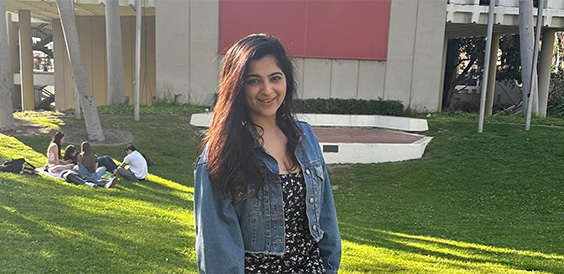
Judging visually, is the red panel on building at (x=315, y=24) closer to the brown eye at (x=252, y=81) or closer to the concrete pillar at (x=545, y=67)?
the concrete pillar at (x=545, y=67)

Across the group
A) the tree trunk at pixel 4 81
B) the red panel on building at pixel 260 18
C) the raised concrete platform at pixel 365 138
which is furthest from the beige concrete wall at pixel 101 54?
the tree trunk at pixel 4 81

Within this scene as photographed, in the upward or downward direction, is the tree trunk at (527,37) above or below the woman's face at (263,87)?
above

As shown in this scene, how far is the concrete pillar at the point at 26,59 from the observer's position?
20.9 metres

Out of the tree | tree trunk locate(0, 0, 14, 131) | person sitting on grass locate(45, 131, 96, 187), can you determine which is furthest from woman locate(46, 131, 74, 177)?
the tree

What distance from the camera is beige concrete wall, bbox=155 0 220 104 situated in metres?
17.9

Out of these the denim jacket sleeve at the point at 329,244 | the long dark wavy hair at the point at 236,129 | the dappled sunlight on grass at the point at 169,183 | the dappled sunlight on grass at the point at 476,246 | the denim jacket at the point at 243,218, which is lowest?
the dappled sunlight on grass at the point at 169,183

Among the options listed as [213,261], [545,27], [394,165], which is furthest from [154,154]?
[545,27]

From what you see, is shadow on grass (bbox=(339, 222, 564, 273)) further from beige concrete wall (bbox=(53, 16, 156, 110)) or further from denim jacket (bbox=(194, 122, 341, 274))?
beige concrete wall (bbox=(53, 16, 156, 110))

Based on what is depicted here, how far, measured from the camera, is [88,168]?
8.82 meters

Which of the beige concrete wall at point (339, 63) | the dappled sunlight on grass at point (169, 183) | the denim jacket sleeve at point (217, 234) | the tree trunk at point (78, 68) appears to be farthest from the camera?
the beige concrete wall at point (339, 63)

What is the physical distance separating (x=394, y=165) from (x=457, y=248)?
622 cm

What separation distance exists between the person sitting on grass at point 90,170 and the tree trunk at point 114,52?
8.43 meters

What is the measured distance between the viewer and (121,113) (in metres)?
15.5

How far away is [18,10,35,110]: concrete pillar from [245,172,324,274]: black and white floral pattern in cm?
2285
